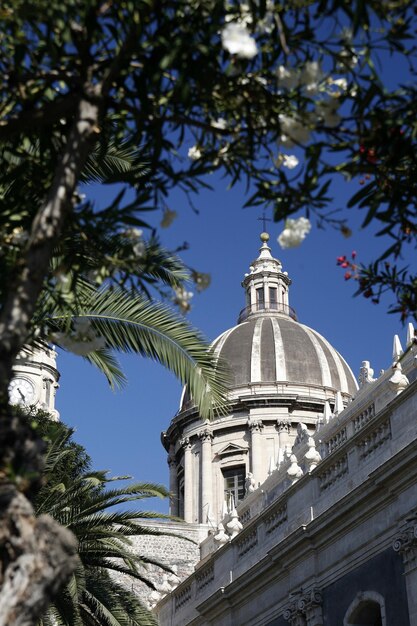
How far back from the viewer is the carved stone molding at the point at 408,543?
17.4m

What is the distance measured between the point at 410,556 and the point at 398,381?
3094mm

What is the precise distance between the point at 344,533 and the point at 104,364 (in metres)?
9.22

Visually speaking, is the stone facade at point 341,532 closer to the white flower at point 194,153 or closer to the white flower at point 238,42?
the white flower at point 194,153

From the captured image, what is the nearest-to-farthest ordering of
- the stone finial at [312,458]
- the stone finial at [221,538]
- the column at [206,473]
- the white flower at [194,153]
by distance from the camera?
the white flower at [194,153]
the stone finial at [312,458]
the stone finial at [221,538]
the column at [206,473]

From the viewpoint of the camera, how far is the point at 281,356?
49.3 meters

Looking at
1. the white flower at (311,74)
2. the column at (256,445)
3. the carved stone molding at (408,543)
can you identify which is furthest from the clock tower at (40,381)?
the white flower at (311,74)

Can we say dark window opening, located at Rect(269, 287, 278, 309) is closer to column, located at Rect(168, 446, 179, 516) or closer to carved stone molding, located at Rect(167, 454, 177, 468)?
column, located at Rect(168, 446, 179, 516)

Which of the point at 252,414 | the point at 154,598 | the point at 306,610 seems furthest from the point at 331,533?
the point at 252,414

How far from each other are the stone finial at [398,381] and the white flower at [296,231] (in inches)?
474

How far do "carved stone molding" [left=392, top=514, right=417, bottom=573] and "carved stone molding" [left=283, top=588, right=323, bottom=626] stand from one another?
11.5 feet

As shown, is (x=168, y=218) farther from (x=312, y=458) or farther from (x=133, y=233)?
(x=312, y=458)

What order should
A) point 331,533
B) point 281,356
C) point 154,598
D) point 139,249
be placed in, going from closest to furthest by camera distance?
point 139,249, point 331,533, point 154,598, point 281,356

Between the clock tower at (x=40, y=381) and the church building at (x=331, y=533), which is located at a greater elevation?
the clock tower at (x=40, y=381)

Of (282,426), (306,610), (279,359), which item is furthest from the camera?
(279,359)
